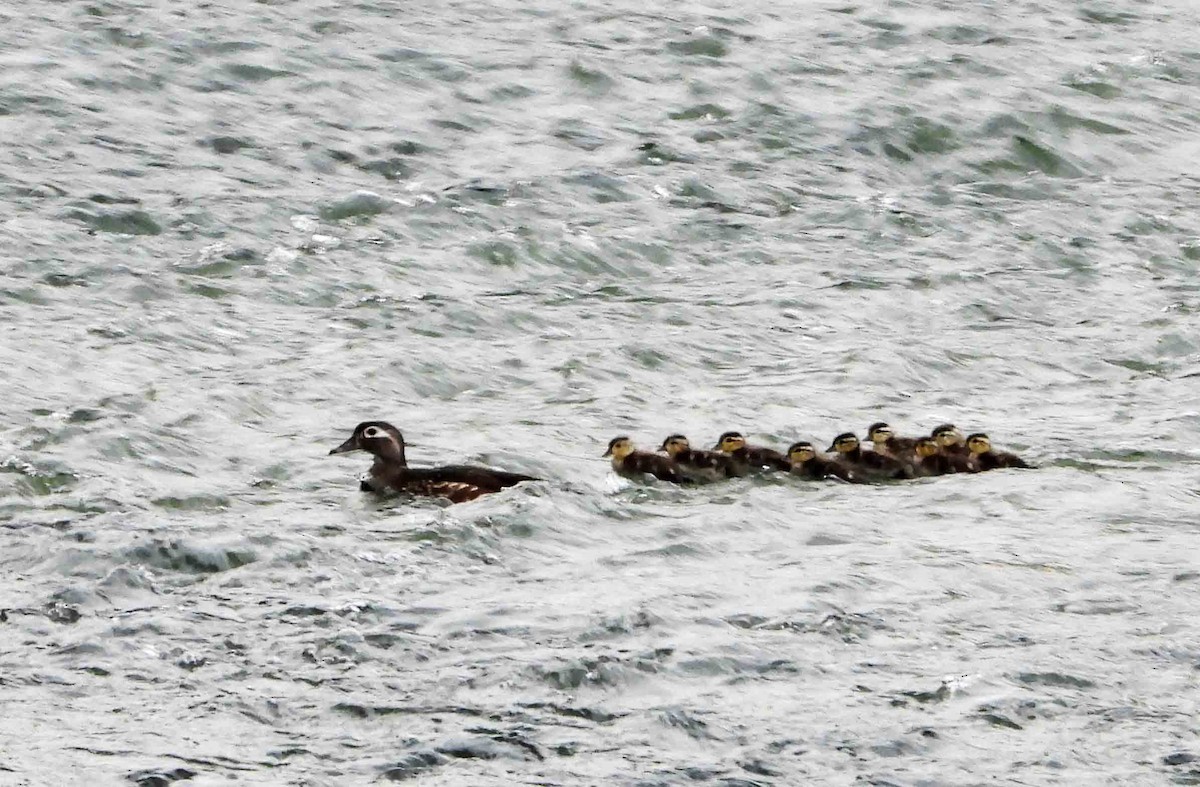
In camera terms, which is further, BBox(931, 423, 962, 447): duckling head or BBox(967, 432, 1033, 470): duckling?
BBox(931, 423, 962, 447): duckling head

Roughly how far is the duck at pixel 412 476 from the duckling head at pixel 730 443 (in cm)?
124

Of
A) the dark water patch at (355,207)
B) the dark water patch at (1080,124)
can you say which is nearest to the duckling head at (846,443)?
the dark water patch at (355,207)

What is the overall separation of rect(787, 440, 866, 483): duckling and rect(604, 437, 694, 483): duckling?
2.45ft

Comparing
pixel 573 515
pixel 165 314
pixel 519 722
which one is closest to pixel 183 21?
pixel 165 314

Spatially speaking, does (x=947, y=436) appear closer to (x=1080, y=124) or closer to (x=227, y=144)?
(x=227, y=144)

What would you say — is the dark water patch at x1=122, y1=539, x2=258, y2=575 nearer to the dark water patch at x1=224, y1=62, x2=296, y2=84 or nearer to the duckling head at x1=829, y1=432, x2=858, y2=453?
the duckling head at x1=829, y1=432, x2=858, y2=453

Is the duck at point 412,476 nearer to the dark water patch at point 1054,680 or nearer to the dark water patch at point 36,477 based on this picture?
the dark water patch at point 36,477

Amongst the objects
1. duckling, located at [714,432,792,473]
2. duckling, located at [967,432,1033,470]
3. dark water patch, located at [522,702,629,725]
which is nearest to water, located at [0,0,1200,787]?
dark water patch, located at [522,702,629,725]

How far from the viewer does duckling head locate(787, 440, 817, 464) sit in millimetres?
14094

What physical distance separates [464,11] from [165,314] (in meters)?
9.28

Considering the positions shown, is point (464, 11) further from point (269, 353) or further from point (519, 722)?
point (519, 722)

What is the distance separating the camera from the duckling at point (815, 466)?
45.6ft

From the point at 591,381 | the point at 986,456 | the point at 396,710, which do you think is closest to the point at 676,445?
the point at 986,456

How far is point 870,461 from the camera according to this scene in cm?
1411
